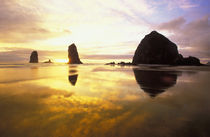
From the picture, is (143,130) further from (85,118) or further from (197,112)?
(197,112)

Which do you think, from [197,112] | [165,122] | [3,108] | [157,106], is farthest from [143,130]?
[3,108]

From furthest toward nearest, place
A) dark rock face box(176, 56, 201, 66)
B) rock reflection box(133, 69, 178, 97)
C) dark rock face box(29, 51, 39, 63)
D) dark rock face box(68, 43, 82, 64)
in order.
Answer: dark rock face box(29, 51, 39, 63) < dark rock face box(68, 43, 82, 64) < dark rock face box(176, 56, 201, 66) < rock reflection box(133, 69, 178, 97)

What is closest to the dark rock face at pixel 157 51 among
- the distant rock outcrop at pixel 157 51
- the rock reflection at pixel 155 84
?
the distant rock outcrop at pixel 157 51

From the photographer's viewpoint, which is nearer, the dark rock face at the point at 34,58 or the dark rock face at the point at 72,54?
the dark rock face at the point at 72,54

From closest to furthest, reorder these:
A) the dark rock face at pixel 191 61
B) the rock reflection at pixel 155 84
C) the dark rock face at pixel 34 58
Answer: the rock reflection at pixel 155 84
the dark rock face at pixel 191 61
the dark rock face at pixel 34 58

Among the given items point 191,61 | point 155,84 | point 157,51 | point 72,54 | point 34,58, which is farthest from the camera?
point 34,58

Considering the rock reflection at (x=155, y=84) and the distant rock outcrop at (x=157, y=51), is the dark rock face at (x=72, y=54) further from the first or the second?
the rock reflection at (x=155, y=84)

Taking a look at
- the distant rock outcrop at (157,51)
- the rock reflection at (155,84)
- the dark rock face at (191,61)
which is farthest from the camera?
the distant rock outcrop at (157,51)

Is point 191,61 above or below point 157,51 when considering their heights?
below

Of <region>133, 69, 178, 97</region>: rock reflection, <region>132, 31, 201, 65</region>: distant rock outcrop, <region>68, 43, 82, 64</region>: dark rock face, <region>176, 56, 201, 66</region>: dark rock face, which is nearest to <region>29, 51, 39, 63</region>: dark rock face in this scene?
<region>68, 43, 82, 64</region>: dark rock face

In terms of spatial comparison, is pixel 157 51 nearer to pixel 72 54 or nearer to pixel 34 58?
pixel 72 54

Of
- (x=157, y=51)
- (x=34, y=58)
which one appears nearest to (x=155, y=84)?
(x=157, y=51)

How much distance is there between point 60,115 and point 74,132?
3.79 ft

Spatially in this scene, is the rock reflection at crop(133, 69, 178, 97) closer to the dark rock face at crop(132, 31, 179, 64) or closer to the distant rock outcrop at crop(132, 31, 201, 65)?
the distant rock outcrop at crop(132, 31, 201, 65)
